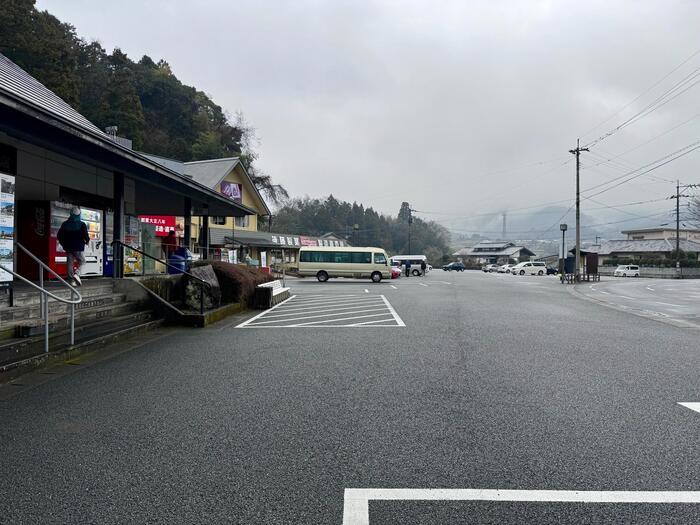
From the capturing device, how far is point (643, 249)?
66.7m

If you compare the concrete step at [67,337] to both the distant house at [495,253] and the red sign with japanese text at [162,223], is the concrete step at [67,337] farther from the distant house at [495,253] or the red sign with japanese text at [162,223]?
the distant house at [495,253]

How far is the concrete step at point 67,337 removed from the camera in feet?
20.6

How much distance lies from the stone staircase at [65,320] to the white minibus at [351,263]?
2420 centimetres

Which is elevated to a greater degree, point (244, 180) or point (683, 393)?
point (244, 180)

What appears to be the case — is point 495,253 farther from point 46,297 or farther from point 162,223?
point 46,297

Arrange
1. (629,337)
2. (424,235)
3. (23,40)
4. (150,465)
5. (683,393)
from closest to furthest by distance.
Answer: (150,465) → (683,393) → (629,337) → (23,40) → (424,235)

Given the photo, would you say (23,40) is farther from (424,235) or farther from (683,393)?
(424,235)

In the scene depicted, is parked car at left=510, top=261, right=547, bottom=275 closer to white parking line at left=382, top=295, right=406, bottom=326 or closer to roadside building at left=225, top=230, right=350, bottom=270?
roadside building at left=225, top=230, right=350, bottom=270

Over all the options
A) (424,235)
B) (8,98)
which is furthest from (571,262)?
(424,235)

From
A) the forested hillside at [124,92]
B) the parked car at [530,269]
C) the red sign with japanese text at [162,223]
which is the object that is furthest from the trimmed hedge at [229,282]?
the parked car at [530,269]

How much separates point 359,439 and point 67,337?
18.6 feet

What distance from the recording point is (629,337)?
9.40m

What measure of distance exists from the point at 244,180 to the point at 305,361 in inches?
1412

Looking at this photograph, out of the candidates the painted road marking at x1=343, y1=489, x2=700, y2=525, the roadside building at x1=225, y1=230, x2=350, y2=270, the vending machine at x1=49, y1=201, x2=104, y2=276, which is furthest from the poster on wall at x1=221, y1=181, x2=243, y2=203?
the painted road marking at x1=343, y1=489, x2=700, y2=525
